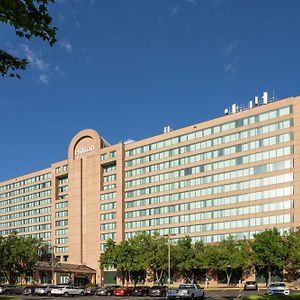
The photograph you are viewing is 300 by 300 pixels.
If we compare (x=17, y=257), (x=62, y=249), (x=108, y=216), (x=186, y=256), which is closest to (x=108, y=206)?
(x=108, y=216)

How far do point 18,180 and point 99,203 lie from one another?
48708mm

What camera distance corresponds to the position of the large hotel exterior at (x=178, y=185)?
349 feet

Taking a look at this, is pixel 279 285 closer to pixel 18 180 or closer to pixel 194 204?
pixel 194 204

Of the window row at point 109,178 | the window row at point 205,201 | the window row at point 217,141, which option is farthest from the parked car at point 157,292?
the window row at point 109,178

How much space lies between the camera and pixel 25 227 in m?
178

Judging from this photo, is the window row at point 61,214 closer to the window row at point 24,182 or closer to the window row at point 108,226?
the window row at point 24,182

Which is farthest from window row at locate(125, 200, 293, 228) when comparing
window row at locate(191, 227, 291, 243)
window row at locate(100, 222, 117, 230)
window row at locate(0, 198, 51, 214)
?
window row at locate(0, 198, 51, 214)

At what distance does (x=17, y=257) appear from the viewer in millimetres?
118812

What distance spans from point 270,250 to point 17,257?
5803 cm

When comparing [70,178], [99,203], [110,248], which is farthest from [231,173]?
[70,178]

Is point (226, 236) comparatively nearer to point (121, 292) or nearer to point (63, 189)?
point (121, 292)

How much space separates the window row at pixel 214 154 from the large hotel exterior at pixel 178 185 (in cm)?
23

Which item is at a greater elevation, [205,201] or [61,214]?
[205,201]

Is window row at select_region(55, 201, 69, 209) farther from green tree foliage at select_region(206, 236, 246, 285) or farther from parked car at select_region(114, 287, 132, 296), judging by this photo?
parked car at select_region(114, 287, 132, 296)
